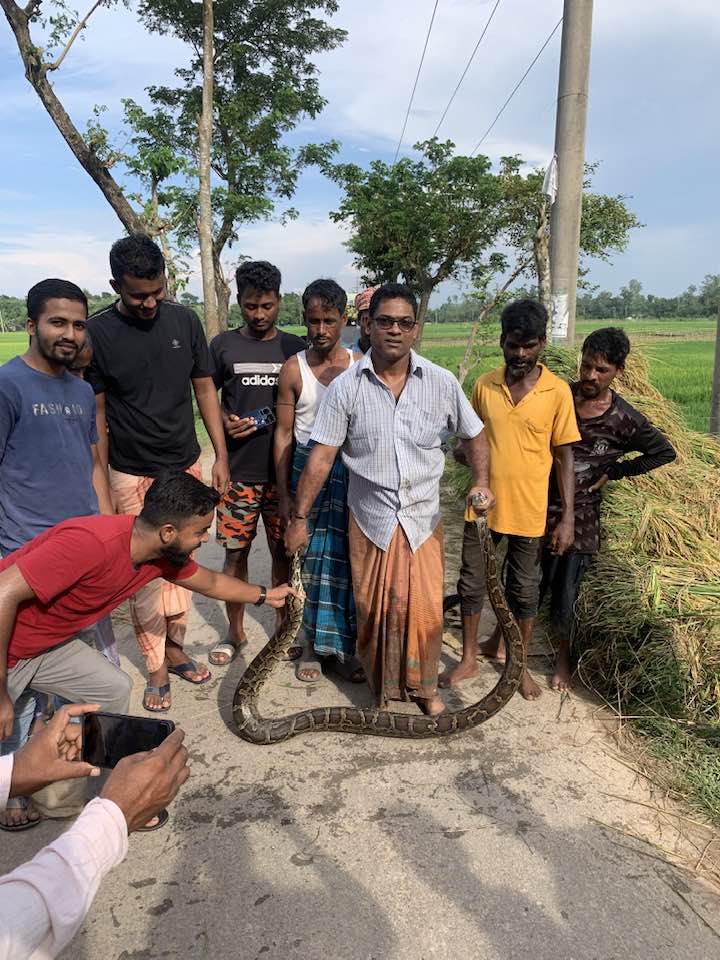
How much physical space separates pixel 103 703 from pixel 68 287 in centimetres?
202

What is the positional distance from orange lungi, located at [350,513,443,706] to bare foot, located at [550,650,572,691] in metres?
0.91

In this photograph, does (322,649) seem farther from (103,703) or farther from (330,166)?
(330,166)

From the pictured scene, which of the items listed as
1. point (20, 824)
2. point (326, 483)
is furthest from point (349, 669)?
point (20, 824)

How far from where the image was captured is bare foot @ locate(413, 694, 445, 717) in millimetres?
3551

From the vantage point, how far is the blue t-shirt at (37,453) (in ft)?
9.15

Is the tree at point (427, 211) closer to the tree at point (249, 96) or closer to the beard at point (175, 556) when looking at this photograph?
the tree at point (249, 96)

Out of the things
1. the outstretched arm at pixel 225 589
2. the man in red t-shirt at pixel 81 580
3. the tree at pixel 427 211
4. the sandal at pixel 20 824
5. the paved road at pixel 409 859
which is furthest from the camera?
the tree at pixel 427 211

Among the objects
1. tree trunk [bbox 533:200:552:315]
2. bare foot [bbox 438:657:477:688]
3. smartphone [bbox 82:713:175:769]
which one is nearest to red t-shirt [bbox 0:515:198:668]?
smartphone [bbox 82:713:175:769]

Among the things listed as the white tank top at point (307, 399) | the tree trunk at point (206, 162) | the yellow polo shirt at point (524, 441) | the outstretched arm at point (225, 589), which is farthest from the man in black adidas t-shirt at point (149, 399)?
the tree trunk at point (206, 162)

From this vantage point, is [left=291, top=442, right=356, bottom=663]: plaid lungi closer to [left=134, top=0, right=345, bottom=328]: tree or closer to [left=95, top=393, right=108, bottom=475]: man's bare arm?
[left=95, top=393, right=108, bottom=475]: man's bare arm

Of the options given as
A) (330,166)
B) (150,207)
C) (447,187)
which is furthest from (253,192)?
(150,207)

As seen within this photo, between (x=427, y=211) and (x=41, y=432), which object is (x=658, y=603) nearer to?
(x=41, y=432)

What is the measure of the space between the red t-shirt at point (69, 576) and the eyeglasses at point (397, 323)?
1578 mm

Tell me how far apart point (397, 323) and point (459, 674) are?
2345 millimetres
